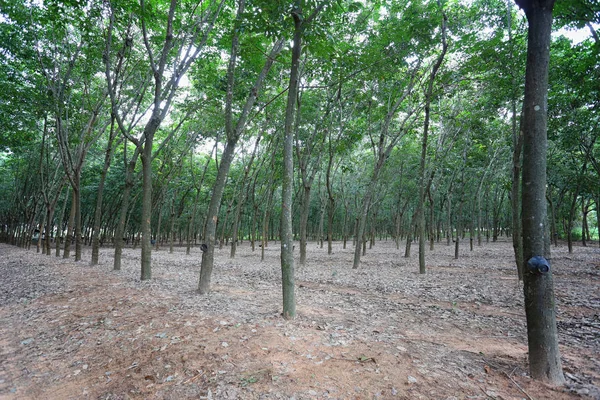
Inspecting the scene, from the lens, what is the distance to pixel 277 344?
14.8 ft

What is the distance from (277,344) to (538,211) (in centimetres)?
378

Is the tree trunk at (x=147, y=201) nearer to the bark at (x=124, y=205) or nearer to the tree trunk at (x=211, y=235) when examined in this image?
the bark at (x=124, y=205)

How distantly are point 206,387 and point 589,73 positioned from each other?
42.4 feet

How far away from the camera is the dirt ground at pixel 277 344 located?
3.52 m

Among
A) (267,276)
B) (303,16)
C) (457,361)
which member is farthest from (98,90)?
(457,361)

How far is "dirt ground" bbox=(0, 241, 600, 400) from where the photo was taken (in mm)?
3516

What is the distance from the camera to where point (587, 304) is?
693 centimetres

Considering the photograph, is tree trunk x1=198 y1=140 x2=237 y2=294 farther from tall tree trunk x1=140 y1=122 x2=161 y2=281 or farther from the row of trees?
tall tree trunk x1=140 y1=122 x2=161 y2=281

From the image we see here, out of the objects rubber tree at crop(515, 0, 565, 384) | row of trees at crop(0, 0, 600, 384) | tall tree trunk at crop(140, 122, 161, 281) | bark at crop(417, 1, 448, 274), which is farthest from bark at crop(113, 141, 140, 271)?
rubber tree at crop(515, 0, 565, 384)

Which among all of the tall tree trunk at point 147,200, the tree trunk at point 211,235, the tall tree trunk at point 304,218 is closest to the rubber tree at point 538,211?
the tree trunk at point 211,235

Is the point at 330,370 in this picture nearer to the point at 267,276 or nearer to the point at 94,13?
the point at 267,276

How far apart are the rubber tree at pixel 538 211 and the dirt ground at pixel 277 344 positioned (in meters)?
0.38

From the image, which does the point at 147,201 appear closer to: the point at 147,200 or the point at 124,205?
the point at 147,200

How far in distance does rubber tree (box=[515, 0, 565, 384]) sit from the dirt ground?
1.23 feet
